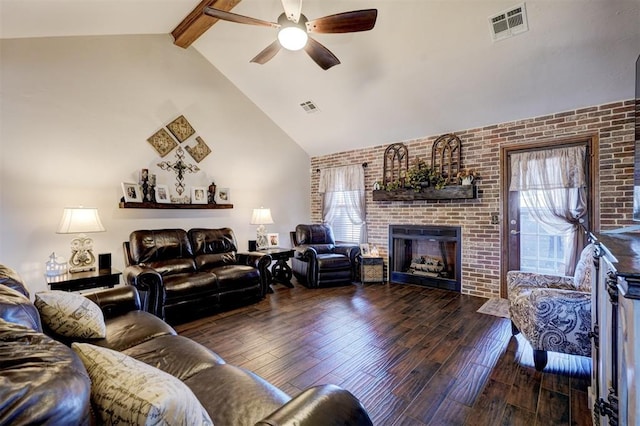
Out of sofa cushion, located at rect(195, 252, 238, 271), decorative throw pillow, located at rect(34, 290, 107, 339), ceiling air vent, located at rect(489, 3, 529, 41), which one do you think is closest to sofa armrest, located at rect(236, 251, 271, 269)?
sofa cushion, located at rect(195, 252, 238, 271)

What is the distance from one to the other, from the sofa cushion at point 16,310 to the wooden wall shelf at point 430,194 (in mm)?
4264

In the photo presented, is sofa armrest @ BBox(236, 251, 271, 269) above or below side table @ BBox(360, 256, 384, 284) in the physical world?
above

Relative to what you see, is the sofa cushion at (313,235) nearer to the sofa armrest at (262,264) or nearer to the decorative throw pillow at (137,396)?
the sofa armrest at (262,264)

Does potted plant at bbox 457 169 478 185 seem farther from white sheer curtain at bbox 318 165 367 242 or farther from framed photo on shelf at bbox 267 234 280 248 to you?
framed photo on shelf at bbox 267 234 280 248

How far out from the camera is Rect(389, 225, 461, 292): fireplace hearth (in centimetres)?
428

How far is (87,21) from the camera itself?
296 cm

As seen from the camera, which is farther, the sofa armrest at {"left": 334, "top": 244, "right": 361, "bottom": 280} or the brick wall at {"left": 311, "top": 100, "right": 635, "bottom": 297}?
the sofa armrest at {"left": 334, "top": 244, "right": 361, "bottom": 280}

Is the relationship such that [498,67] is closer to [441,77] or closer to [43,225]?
[441,77]

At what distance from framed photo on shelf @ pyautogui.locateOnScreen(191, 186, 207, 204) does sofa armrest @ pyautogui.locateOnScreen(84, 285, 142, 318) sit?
211cm

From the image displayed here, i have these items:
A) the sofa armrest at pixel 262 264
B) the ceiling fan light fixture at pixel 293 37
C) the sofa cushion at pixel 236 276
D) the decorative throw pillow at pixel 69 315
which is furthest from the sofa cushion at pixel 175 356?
the ceiling fan light fixture at pixel 293 37

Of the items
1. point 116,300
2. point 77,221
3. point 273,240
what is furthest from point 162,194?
point 116,300

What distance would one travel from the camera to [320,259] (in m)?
4.53

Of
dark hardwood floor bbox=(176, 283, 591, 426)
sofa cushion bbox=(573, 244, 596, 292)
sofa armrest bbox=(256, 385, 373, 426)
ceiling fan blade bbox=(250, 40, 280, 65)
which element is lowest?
dark hardwood floor bbox=(176, 283, 591, 426)

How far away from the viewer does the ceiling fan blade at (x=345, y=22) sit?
225 centimetres
